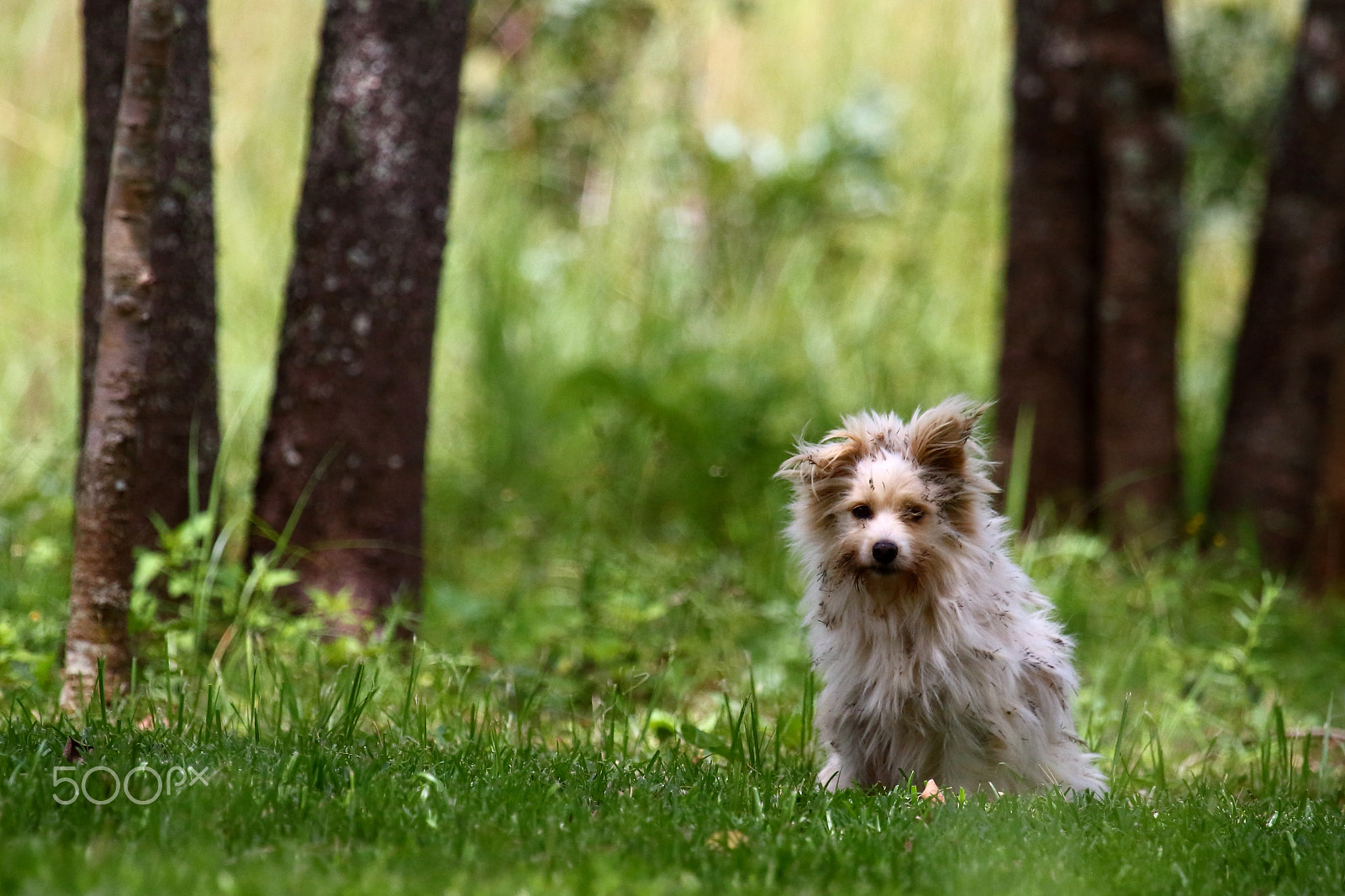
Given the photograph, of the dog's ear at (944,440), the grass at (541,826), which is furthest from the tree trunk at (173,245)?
the dog's ear at (944,440)

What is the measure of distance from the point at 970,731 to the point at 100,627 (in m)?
2.81

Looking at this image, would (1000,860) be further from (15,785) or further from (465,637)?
(465,637)

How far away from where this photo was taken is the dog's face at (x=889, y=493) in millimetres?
3863

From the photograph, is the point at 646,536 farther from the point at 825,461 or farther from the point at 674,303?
the point at 825,461

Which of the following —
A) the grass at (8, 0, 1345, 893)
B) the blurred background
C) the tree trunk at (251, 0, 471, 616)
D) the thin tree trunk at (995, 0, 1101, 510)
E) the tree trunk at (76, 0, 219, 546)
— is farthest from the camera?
the thin tree trunk at (995, 0, 1101, 510)

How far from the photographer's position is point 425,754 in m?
3.84

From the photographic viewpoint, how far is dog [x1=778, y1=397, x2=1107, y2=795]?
3842mm

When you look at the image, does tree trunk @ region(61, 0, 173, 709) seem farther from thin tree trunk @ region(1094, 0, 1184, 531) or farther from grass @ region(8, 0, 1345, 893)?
thin tree trunk @ region(1094, 0, 1184, 531)

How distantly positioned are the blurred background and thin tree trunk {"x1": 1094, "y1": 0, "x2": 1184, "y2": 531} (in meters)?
0.51

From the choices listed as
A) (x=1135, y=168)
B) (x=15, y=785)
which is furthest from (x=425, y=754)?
(x=1135, y=168)

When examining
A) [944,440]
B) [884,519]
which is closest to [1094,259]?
[944,440]

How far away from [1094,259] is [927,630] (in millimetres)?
4584

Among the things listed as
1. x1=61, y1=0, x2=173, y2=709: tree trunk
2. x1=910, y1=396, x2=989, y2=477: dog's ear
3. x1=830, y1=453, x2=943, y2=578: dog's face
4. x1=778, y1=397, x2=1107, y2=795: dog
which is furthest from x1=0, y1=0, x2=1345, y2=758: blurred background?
x1=910, y1=396, x2=989, y2=477: dog's ear

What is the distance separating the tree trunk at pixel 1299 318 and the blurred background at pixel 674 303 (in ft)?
1.52
